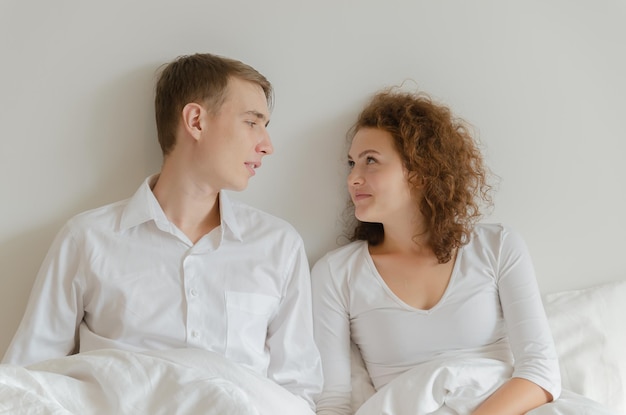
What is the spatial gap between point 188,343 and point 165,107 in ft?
1.83

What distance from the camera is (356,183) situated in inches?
65.9

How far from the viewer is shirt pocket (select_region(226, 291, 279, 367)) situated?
1.55 metres

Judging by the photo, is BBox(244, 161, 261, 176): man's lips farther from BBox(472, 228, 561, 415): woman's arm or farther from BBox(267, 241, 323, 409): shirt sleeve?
BBox(472, 228, 561, 415): woman's arm

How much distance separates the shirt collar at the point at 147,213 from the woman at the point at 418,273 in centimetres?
25

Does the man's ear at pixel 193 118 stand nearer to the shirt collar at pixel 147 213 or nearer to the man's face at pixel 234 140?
the man's face at pixel 234 140

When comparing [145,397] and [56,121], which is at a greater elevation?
[56,121]

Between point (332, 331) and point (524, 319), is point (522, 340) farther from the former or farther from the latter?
point (332, 331)

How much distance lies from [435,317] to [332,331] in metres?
0.25

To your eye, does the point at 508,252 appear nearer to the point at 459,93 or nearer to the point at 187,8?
the point at 459,93

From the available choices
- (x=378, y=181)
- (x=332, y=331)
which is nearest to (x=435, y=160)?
(x=378, y=181)

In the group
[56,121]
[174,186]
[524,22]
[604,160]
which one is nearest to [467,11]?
[524,22]

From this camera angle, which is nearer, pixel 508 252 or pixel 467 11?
pixel 508 252

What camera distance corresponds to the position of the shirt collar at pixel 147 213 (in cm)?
155

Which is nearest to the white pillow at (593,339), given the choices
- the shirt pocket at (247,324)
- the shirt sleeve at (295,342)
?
the shirt sleeve at (295,342)
